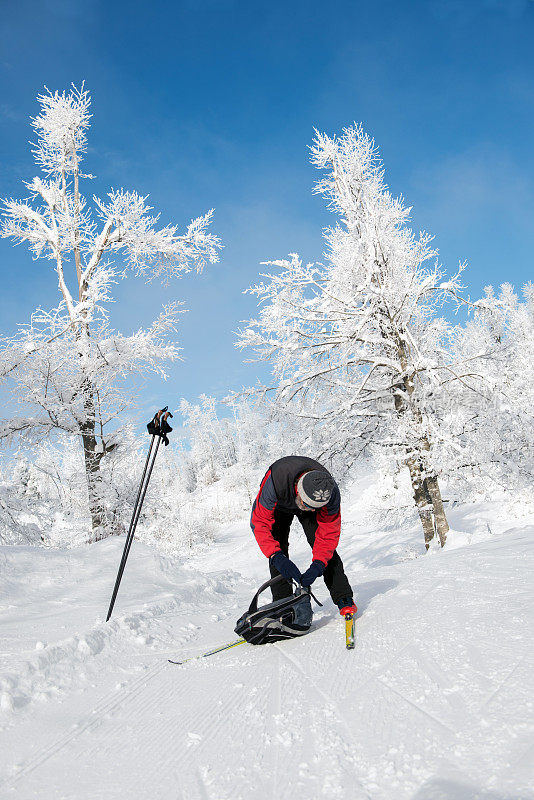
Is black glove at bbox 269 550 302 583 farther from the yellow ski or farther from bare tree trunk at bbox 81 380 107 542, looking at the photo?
bare tree trunk at bbox 81 380 107 542

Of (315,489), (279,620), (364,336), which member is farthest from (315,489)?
(364,336)

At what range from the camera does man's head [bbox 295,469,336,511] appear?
3422 millimetres

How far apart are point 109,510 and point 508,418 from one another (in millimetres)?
8312

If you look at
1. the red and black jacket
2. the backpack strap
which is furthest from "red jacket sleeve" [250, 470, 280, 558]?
the backpack strap

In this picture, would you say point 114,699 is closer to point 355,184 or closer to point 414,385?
point 414,385

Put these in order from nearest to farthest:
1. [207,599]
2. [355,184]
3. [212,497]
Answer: [207,599], [355,184], [212,497]

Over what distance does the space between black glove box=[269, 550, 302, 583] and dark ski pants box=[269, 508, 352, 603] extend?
0.18m

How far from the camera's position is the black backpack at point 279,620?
3486mm

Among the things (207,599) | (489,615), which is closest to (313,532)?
(489,615)

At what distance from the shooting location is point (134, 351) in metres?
9.34

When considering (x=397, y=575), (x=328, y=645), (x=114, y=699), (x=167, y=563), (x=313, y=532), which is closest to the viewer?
(x=114, y=699)

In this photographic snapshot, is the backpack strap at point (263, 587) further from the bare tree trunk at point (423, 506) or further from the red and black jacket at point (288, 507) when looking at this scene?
the bare tree trunk at point (423, 506)

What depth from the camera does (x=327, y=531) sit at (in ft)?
12.2

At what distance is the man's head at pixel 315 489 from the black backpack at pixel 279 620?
2.43 feet
